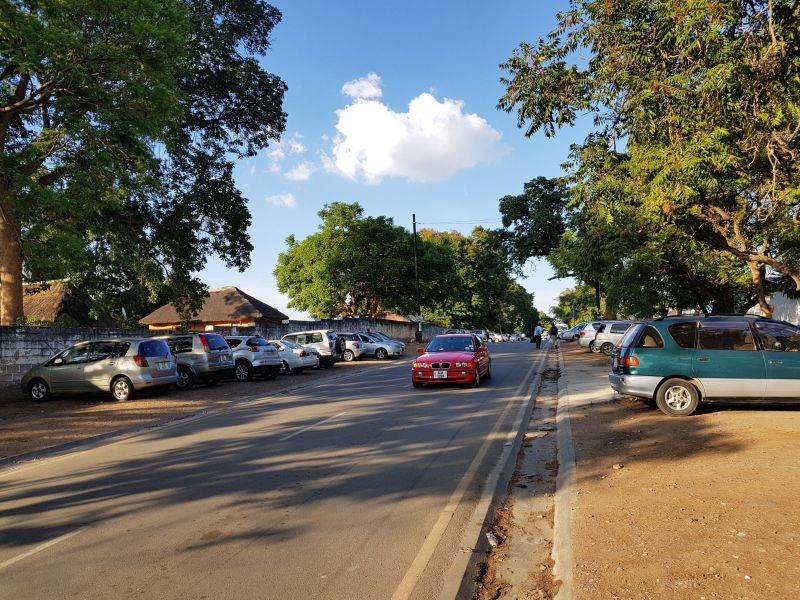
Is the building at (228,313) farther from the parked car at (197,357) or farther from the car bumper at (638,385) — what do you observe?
the car bumper at (638,385)

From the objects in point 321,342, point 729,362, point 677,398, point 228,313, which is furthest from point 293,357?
point 228,313

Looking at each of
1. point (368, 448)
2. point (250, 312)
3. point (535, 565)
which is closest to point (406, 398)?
point (368, 448)

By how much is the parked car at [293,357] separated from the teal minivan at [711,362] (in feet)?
47.8

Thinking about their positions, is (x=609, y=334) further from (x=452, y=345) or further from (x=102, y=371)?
(x=102, y=371)

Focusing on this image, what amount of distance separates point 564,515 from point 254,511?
297 cm

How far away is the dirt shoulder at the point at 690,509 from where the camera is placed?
3766mm

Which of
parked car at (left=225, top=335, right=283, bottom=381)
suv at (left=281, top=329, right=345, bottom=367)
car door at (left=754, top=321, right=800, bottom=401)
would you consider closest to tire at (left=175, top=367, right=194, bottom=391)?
parked car at (left=225, top=335, right=283, bottom=381)

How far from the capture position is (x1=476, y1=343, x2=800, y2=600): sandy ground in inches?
148

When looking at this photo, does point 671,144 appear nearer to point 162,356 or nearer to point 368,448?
point 368,448

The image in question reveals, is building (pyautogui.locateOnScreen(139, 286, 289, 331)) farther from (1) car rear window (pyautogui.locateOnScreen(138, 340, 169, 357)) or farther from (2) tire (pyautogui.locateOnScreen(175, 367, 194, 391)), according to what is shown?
(1) car rear window (pyautogui.locateOnScreen(138, 340, 169, 357))

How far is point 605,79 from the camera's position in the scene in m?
9.95

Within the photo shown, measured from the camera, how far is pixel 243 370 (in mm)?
20000

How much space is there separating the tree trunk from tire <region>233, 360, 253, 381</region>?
23.2 ft

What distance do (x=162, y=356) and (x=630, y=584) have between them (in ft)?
47.2
